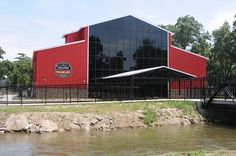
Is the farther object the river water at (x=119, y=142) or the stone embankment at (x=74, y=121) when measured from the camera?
the stone embankment at (x=74, y=121)

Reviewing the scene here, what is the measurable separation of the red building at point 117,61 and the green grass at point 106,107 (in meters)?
8.90

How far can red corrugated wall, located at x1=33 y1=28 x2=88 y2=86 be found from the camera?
51.8 m

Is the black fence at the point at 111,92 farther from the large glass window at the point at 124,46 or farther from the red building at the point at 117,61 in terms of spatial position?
the large glass window at the point at 124,46

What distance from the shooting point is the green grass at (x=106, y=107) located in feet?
111

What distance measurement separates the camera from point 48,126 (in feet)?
103

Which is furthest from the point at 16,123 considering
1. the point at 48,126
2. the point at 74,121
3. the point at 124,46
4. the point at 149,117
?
the point at 124,46

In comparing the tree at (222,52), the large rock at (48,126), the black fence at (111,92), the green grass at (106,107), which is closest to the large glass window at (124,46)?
the black fence at (111,92)

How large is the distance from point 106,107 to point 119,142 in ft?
32.9

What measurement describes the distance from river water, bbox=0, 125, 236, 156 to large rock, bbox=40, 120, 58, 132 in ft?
3.56

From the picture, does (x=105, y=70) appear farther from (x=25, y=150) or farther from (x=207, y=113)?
(x=25, y=150)

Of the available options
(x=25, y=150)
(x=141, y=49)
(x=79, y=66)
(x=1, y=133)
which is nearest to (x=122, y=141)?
(x=25, y=150)

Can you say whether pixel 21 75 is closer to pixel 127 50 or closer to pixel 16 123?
pixel 127 50

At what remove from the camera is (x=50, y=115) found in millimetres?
32688

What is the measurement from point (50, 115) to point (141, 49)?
27.7 m
